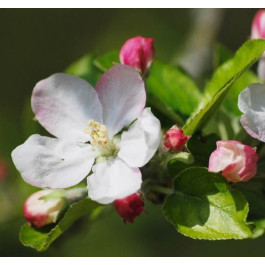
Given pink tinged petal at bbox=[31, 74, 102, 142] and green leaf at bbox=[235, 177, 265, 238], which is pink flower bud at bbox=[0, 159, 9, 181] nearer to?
pink tinged petal at bbox=[31, 74, 102, 142]

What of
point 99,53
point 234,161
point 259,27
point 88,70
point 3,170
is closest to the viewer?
point 234,161

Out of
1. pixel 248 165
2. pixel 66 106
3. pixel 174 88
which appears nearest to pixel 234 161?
pixel 248 165

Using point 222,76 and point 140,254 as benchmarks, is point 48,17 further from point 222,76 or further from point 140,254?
point 222,76

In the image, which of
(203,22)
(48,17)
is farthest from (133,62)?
(48,17)

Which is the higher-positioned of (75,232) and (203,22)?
(203,22)

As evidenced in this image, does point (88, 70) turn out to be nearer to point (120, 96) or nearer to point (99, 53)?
point (120, 96)

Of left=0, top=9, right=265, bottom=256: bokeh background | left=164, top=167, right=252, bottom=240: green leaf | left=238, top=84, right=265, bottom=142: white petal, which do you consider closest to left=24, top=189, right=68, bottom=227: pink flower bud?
left=164, top=167, right=252, bottom=240: green leaf
